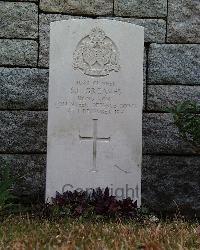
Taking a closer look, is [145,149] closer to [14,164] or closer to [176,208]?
[176,208]

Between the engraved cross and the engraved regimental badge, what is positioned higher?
the engraved regimental badge

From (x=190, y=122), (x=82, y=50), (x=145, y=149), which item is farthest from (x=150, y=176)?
(x=82, y=50)

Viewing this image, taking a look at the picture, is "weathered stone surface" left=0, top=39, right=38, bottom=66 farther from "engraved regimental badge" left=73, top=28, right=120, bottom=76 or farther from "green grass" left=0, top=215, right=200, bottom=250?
"green grass" left=0, top=215, right=200, bottom=250

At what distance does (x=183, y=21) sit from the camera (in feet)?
17.6

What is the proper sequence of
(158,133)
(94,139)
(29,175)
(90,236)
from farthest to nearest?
(158,133), (29,175), (94,139), (90,236)

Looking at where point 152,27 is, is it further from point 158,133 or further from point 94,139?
point 94,139

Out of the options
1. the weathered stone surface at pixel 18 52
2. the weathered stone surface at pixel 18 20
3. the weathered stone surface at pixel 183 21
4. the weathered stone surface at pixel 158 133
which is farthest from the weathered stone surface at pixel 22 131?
the weathered stone surface at pixel 183 21

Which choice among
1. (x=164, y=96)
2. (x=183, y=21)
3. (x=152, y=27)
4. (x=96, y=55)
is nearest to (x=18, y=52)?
(x=96, y=55)

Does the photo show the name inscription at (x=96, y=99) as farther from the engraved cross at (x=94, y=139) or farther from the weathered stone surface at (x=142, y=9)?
the weathered stone surface at (x=142, y=9)

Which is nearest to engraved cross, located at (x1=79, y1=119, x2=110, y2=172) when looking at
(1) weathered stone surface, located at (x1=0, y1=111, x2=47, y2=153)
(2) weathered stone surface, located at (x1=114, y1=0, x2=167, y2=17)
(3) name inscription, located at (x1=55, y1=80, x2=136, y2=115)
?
(3) name inscription, located at (x1=55, y1=80, x2=136, y2=115)

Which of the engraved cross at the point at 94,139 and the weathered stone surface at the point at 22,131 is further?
the weathered stone surface at the point at 22,131

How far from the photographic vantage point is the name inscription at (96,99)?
15.5ft

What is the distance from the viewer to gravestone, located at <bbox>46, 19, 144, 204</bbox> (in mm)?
4711

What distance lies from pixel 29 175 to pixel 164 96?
50.8 inches
